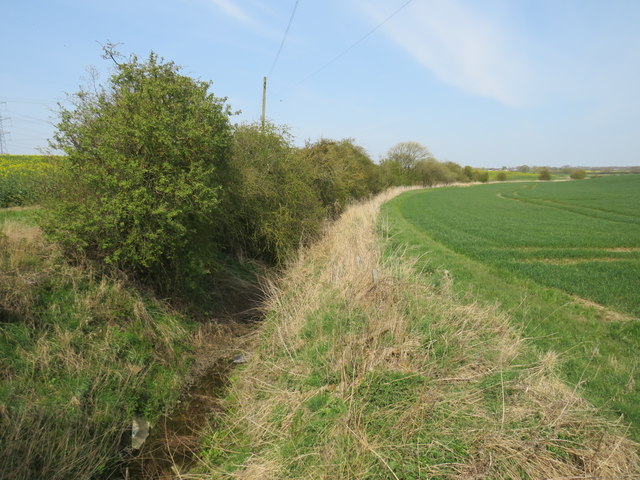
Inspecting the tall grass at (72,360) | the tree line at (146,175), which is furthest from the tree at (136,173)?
the tall grass at (72,360)

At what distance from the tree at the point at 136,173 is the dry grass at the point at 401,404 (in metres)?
3.46

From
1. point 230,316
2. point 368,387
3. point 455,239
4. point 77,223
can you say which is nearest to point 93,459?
point 368,387

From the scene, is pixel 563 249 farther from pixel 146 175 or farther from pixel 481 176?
pixel 481 176

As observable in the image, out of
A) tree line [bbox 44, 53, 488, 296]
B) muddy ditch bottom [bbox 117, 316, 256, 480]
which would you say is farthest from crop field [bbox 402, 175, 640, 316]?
tree line [bbox 44, 53, 488, 296]

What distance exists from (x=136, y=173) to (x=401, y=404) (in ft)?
20.7

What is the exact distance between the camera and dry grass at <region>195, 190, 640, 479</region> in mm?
3373

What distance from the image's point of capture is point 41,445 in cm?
427

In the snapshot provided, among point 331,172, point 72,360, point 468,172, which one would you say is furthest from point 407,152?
point 72,360

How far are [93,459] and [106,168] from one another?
17.4ft

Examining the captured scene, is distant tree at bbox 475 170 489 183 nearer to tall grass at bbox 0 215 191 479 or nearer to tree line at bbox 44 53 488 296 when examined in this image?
tree line at bbox 44 53 488 296

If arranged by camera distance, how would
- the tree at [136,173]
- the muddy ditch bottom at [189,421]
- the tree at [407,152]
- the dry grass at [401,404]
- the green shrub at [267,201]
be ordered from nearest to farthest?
the dry grass at [401,404], the muddy ditch bottom at [189,421], the tree at [136,173], the green shrub at [267,201], the tree at [407,152]

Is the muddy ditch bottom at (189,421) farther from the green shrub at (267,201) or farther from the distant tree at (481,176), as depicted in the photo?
the distant tree at (481,176)

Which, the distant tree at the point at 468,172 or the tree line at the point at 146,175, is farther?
the distant tree at the point at 468,172

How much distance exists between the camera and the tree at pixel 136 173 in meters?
7.12
